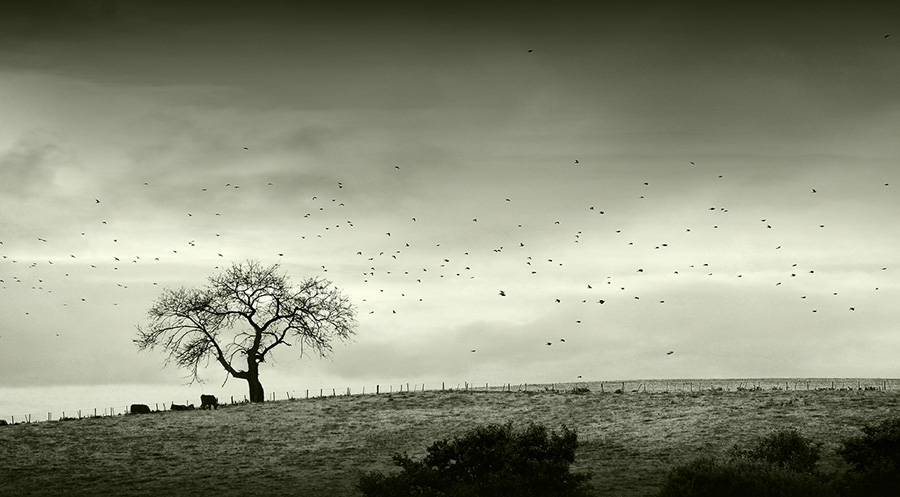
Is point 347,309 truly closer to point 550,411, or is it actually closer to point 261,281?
point 261,281

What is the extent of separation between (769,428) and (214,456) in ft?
105

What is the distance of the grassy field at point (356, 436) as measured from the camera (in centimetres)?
4484

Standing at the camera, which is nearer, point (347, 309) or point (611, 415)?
point (611, 415)

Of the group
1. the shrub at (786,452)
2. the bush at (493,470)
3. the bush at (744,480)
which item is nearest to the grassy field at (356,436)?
the shrub at (786,452)

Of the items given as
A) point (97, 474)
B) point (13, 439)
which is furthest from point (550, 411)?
point (13, 439)

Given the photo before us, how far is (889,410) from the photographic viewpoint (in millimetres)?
54250

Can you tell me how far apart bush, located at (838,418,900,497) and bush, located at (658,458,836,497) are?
7.16 feet

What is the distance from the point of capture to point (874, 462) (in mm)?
38438

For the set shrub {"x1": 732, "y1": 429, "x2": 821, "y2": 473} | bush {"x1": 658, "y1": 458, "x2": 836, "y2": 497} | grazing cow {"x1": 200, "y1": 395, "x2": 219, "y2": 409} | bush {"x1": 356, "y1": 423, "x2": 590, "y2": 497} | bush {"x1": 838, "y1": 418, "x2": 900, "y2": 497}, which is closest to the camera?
bush {"x1": 658, "y1": 458, "x2": 836, "y2": 497}

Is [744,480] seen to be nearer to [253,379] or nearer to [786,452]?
[786,452]

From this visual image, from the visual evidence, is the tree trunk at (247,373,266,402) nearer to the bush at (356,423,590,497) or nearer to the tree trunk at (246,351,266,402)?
the tree trunk at (246,351,266,402)

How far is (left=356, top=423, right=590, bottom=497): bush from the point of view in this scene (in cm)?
3659

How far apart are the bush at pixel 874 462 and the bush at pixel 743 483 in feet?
7.16

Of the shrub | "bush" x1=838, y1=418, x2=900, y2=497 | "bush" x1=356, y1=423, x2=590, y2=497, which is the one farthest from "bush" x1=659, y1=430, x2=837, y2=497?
"bush" x1=356, y1=423, x2=590, y2=497
